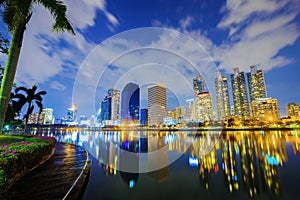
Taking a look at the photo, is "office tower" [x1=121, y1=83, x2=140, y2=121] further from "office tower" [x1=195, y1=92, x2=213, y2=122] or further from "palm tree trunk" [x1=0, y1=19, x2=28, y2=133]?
"office tower" [x1=195, y1=92, x2=213, y2=122]

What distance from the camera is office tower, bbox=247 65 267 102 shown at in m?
171

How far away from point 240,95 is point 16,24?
20677 centimetres

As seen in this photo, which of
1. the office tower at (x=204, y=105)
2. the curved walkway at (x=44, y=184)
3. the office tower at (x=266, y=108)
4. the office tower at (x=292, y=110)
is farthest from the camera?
the office tower at (x=292, y=110)

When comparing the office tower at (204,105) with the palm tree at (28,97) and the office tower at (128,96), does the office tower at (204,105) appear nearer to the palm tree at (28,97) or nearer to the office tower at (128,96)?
the office tower at (128,96)

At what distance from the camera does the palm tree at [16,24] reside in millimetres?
5023

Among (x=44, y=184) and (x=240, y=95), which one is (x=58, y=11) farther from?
(x=240, y=95)

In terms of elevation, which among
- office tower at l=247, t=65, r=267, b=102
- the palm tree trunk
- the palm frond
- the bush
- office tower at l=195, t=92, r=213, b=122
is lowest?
the bush

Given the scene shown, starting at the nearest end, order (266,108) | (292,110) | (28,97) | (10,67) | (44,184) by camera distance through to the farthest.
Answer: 1. (10,67)
2. (44,184)
3. (28,97)
4. (266,108)
5. (292,110)

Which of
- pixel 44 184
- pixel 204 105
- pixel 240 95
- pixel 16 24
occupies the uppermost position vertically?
pixel 240 95

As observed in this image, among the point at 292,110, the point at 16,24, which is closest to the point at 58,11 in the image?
the point at 16,24

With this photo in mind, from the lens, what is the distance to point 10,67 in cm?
511

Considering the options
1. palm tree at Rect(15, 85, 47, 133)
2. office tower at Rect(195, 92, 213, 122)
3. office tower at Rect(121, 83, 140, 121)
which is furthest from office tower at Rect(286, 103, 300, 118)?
palm tree at Rect(15, 85, 47, 133)

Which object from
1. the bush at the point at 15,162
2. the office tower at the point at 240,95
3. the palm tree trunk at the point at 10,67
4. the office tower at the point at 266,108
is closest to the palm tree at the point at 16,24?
the palm tree trunk at the point at 10,67

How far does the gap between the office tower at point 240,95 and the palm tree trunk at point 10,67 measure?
635 ft
